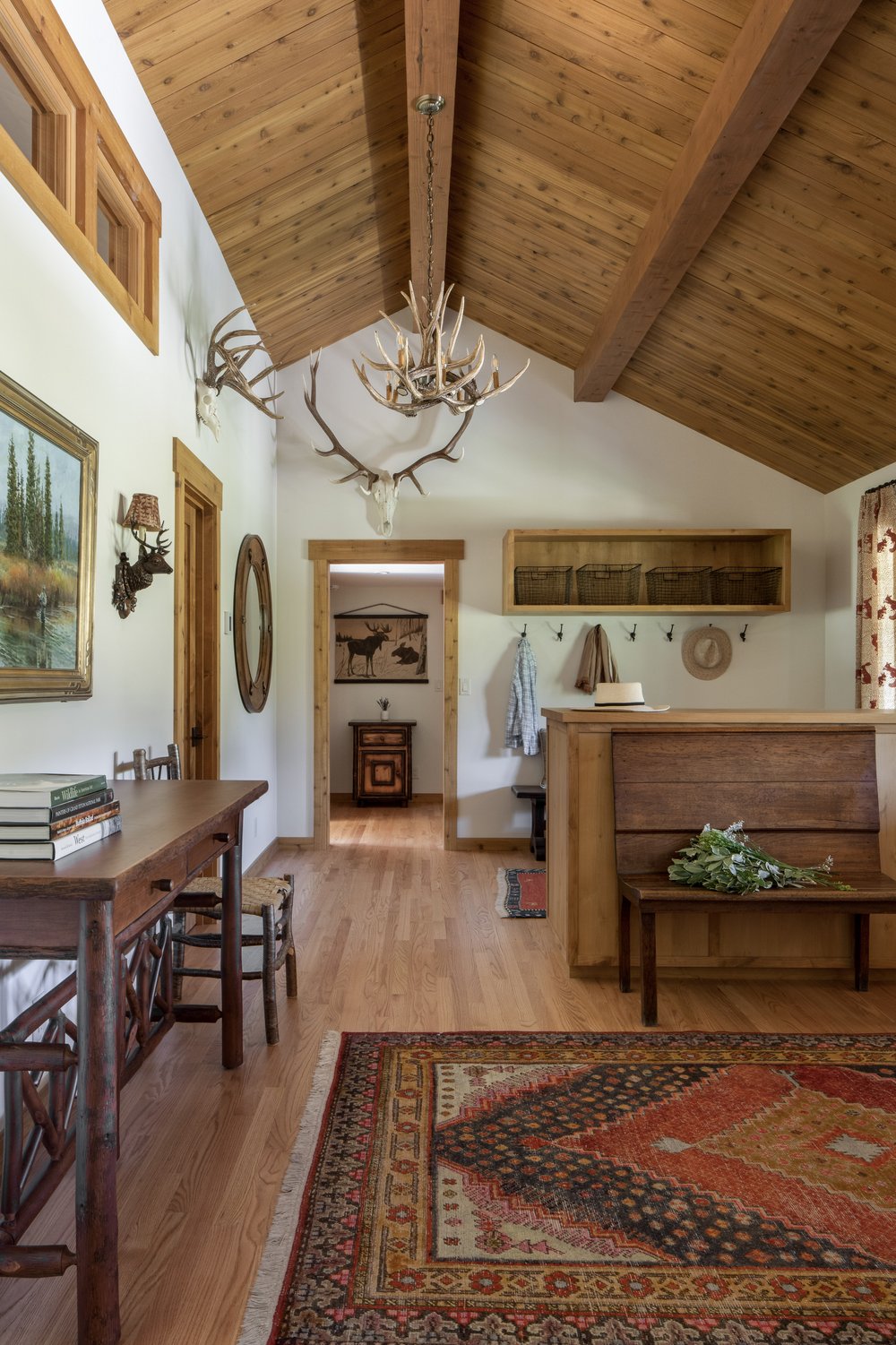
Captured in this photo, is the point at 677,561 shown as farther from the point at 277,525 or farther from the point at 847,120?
the point at 847,120

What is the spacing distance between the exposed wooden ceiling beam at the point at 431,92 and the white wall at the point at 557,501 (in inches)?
51.7

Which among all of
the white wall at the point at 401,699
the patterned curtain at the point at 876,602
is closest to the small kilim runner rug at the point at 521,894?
the patterned curtain at the point at 876,602

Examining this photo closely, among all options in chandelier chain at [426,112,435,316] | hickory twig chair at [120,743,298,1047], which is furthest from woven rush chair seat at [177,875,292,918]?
chandelier chain at [426,112,435,316]

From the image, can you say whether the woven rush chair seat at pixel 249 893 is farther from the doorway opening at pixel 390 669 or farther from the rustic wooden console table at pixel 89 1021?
the doorway opening at pixel 390 669

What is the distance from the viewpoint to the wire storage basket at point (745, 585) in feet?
19.7

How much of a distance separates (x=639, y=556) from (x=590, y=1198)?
4.77 meters

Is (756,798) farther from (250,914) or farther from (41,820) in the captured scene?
(41,820)

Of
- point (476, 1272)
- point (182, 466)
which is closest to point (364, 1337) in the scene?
point (476, 1272)

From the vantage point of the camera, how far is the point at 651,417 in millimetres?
6090

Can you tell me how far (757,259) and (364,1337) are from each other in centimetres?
425

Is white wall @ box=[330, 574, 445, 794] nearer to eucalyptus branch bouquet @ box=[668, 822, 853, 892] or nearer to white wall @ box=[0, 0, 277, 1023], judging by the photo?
white wall @ box=[0, 0, 277, 1023]

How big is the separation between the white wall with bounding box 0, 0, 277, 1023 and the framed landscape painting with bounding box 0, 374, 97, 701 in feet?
0.24

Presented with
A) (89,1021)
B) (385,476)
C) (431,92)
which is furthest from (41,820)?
(385,476)

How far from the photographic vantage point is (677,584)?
6090 mm
